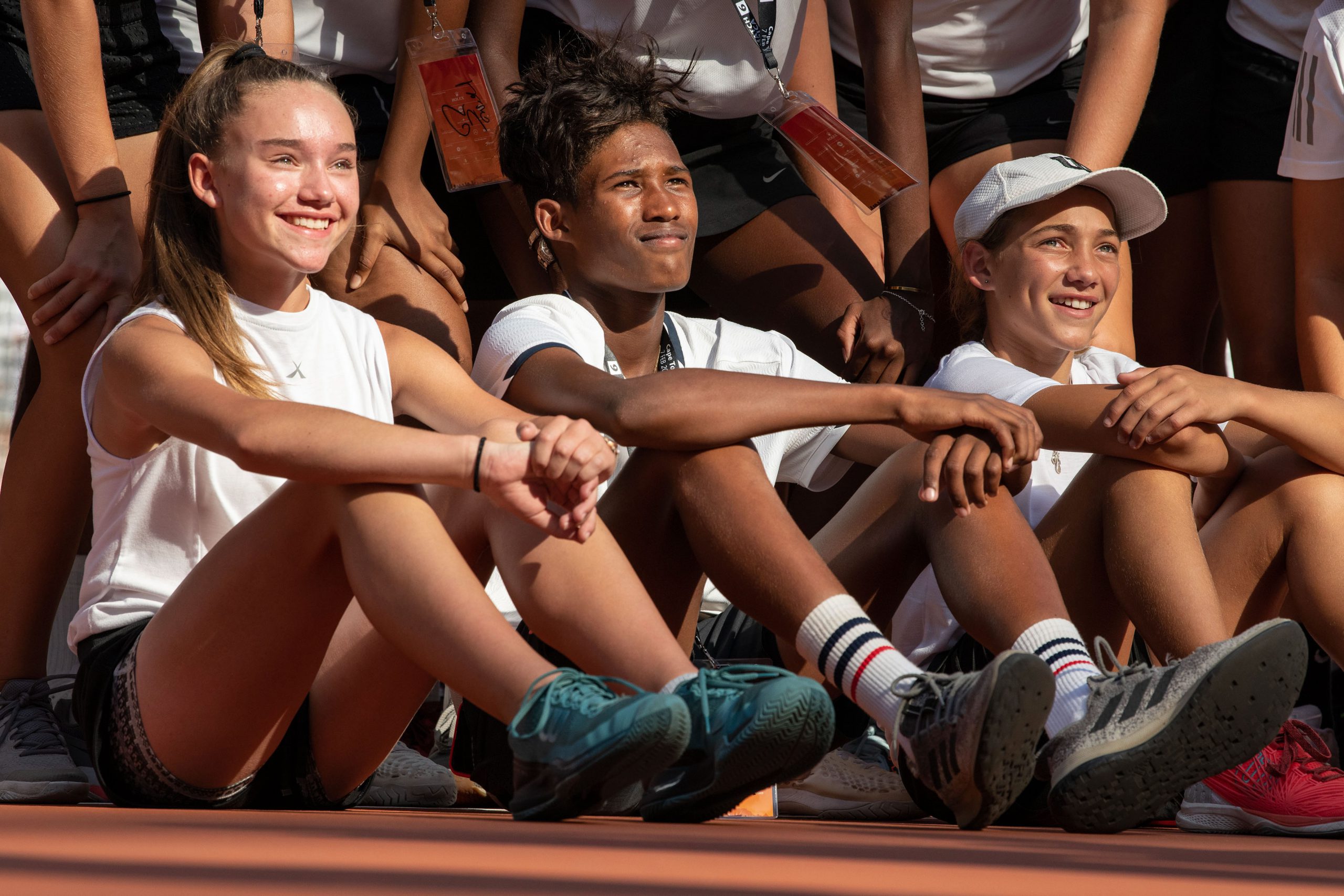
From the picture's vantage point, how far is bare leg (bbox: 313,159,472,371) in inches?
114

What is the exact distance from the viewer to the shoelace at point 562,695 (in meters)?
1.65

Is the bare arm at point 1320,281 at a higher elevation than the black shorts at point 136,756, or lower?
higher

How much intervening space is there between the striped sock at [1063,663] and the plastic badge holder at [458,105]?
1.36m

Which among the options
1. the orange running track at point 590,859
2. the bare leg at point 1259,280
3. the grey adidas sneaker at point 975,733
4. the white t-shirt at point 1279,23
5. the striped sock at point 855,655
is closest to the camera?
the orange running track at point 590,859

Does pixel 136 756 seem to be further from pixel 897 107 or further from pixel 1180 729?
pixel 897 107

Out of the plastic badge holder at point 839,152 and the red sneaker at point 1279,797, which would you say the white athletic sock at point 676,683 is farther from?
the plastic badge holder at point 839,152

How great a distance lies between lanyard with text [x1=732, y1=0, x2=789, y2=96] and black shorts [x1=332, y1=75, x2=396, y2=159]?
716 millimetres

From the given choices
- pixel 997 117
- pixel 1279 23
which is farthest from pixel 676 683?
pixel 1279 23

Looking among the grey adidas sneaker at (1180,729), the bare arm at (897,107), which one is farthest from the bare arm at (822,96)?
the grey adidas sneaker at (1180,729)

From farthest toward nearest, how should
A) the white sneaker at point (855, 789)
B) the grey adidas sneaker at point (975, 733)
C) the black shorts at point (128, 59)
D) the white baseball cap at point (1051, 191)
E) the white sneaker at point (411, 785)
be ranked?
the white baseball cap at point (1051, 191) → the black shorts at point (128, 59) → the white sneaker at point (411, 785) → the white sneaker at point (855, 789) → the grey adidas sneaker at point (975, 733)

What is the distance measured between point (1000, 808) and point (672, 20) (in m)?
1.90

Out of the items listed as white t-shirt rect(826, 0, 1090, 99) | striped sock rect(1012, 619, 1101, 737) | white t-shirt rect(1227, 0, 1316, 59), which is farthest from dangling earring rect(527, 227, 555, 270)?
white t-shirt rect(1227, 0, 1316, 59)

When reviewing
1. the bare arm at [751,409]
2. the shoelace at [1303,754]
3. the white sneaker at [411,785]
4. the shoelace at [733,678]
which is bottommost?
the white sneaker at [411,785]

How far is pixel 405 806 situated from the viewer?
2.49m
